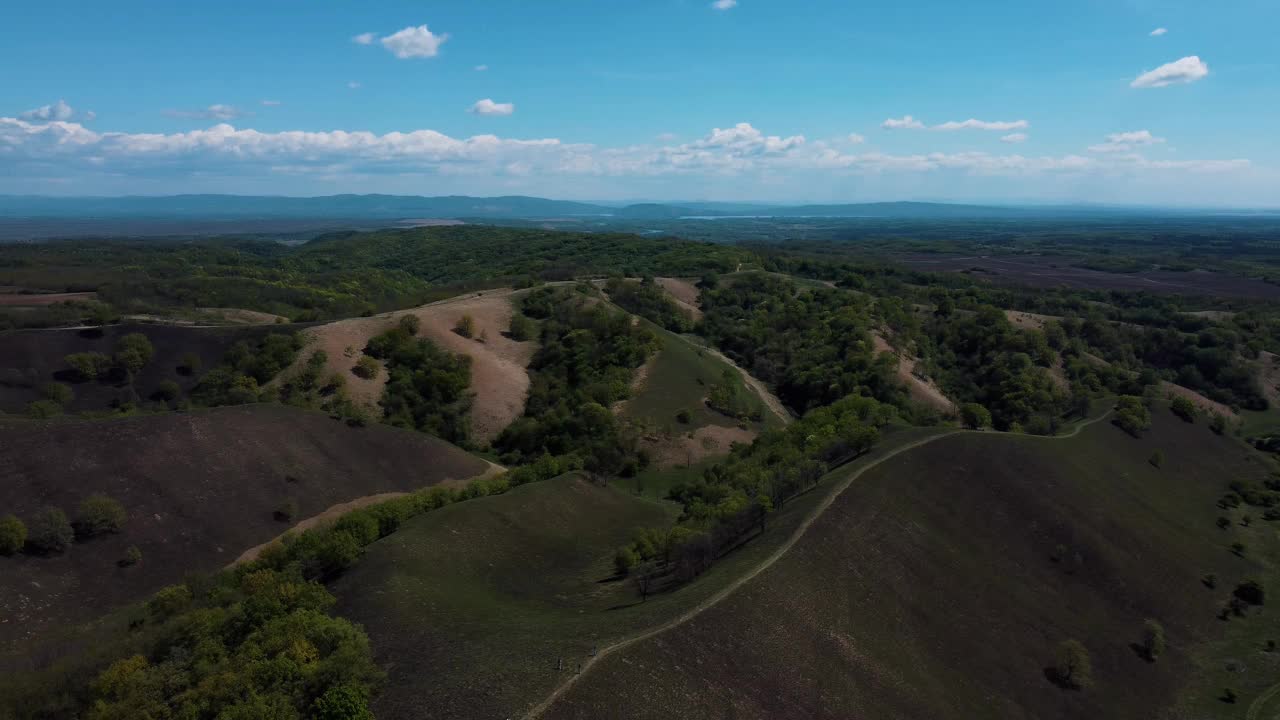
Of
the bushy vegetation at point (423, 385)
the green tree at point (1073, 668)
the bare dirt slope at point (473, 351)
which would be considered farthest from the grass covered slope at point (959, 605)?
the bushy vegetation at point (423, 385)

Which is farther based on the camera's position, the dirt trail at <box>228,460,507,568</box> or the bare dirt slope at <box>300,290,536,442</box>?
the bare dirt slope at <box>300,290,536,442</box>

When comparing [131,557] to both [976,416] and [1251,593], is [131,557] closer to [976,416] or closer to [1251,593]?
[1251,593]

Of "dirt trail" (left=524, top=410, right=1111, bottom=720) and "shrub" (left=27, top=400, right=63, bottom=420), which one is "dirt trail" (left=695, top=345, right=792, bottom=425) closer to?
"dirt trail" (left=524, top=410, right=1111, bottom=720)

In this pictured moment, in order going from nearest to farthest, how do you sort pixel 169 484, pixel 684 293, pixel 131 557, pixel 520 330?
pixel 131 557 < pixel 169 484 < pixel 520 330 < pixel 684 293

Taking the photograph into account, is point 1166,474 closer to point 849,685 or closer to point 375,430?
point 849,685

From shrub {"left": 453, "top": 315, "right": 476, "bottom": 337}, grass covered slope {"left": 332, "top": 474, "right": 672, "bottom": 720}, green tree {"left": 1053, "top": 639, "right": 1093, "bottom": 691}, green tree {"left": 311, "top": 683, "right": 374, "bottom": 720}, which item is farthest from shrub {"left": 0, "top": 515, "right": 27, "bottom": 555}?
green tree {"left": 1053, "top": 639, "right": 1093, "bottom": 691}

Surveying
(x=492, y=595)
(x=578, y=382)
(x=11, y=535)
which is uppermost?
(x=578, y=382)

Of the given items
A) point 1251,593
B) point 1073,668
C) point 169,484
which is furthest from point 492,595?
point 1251,593

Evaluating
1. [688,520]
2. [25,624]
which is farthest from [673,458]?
[25,624]
